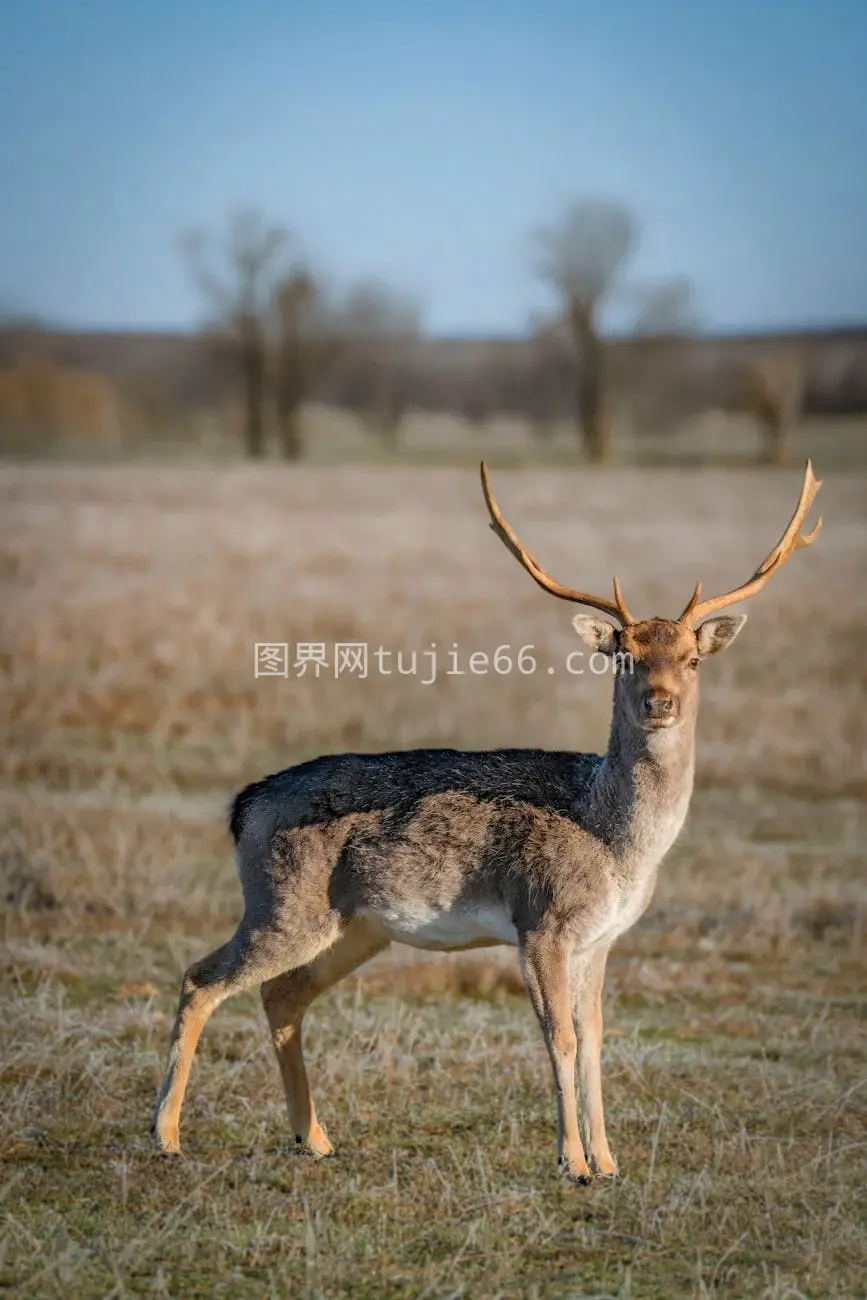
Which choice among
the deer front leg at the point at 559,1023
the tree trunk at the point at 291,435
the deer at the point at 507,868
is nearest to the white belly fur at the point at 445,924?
the deer at the point at 507,868

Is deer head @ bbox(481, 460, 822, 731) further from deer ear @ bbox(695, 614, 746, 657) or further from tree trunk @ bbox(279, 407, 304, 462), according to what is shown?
tree trunk @ bbox(279, 407, 304, 462)

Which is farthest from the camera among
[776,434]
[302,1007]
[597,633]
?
[776,434]

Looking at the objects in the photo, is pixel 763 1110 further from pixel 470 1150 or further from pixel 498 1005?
pixel 498 1005

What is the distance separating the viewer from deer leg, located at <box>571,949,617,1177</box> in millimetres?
7469

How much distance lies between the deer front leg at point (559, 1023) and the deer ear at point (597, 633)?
48.6 inches

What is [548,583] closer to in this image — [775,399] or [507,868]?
[507,868]

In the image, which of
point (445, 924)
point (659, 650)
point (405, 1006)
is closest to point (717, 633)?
point (659, 650)

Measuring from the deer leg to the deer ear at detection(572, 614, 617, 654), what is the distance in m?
1.31

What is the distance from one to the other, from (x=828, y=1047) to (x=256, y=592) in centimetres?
1735

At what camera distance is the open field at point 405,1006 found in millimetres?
6574

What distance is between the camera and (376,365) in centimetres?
6009

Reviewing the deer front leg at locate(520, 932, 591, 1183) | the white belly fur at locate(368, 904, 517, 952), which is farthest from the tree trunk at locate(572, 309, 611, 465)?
the deer front leg at locate(520, 932, 591, 1183)

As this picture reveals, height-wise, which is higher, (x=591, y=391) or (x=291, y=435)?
(x=591, y=391)

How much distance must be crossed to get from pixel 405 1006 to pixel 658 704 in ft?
11.5
